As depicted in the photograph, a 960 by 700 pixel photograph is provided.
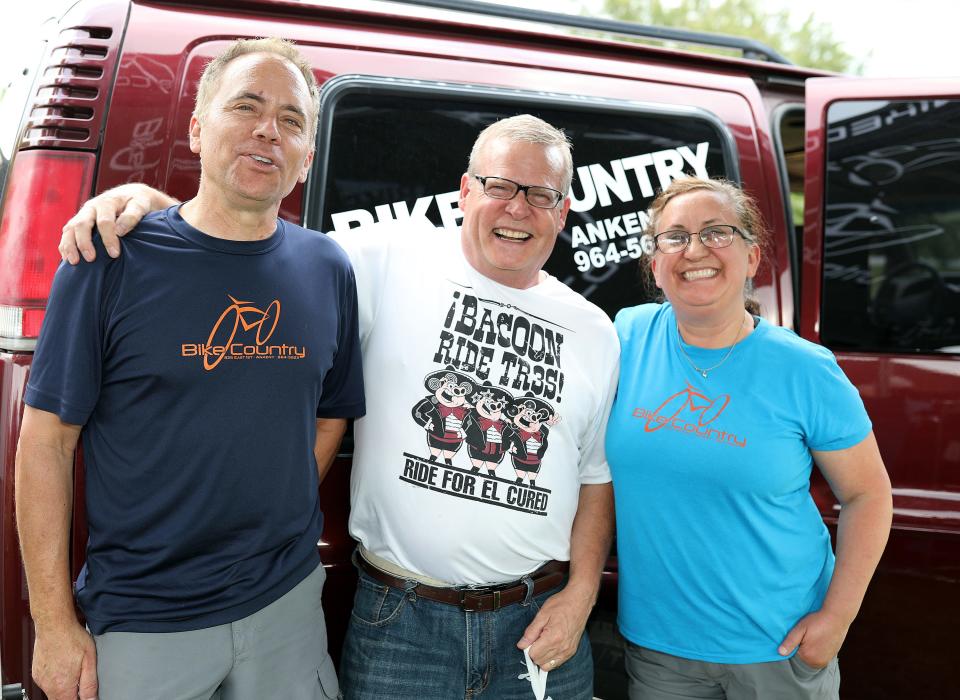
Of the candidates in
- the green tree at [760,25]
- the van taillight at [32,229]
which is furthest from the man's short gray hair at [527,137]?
the green tree at [760,25]

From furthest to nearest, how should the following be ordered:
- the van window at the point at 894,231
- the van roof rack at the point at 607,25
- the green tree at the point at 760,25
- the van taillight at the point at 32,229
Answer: the green tree at the point at 760,25 → the van roof rack at the point at 607,25 → the van window at the point at 894,231 → the van taillight at the point at 32,229

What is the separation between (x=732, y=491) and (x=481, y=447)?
1.95 feet

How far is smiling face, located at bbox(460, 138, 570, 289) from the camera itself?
2014 mm

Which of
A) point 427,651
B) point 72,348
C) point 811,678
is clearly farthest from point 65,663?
point 811,678

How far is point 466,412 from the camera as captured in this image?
1.95 metres

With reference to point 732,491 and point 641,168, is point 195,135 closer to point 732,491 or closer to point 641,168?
point 641,168

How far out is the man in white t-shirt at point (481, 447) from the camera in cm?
193

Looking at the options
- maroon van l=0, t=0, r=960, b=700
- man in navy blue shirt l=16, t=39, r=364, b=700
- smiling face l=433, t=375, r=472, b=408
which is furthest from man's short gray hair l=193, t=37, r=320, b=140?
smiling face l=433, t=375, r=472, b=408

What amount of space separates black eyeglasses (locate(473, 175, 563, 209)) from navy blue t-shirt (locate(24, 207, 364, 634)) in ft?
1.97

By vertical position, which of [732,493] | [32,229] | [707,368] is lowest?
[732,493]

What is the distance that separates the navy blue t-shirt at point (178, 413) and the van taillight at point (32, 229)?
28 cm

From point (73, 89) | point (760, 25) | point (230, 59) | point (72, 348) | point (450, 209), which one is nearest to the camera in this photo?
point (72, 348)

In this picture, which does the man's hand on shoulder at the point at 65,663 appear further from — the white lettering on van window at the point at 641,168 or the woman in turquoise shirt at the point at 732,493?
the white lettering on van window at the point at 641,168

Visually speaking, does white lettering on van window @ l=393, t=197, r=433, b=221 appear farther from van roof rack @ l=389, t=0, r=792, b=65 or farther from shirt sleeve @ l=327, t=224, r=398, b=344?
van roof rack @ l=389, t=0, r=792, b=65
